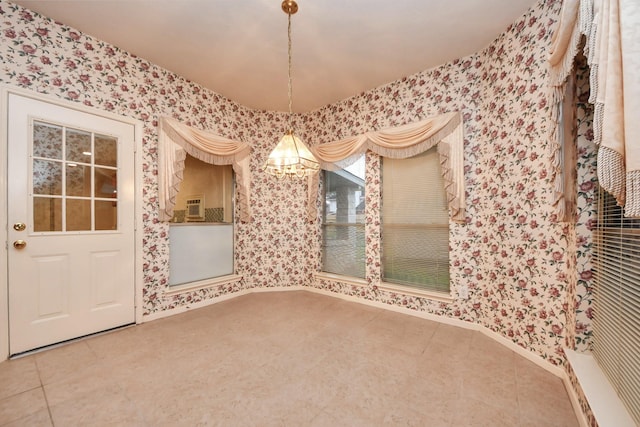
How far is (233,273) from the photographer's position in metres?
3.62

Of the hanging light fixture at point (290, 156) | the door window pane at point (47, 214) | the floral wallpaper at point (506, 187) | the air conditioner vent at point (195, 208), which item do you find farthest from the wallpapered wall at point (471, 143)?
the hanging light fixture at point (290, 156)

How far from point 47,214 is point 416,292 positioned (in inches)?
141

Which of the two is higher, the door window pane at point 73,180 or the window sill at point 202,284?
the door window pane at point 73,180

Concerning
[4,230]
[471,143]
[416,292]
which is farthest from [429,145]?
[4,230]

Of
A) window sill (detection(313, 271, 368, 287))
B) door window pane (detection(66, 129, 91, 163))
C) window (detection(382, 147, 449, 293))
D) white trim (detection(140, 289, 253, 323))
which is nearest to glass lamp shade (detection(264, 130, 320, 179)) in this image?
window (detection(382, 147, 449, 293))

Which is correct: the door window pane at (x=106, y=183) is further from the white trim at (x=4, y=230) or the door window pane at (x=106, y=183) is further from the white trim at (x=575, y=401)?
the white trim at (x=575, y=401)

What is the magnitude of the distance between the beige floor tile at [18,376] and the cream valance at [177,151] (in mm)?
1468

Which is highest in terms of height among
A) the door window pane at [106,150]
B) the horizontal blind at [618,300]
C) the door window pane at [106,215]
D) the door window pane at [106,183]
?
the door window pane at [106,150]

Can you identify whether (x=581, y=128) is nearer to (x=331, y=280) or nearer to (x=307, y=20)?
(x=307, y=20)

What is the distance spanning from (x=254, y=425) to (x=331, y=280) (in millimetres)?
2344

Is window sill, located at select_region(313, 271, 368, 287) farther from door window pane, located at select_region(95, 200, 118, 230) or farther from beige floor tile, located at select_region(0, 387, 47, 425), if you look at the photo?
beige floor tile, located at select_region(0, 387, 47, 425)

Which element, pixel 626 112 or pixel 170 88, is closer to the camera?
pixel 626 112

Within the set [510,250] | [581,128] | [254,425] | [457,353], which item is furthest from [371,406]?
[581,128]

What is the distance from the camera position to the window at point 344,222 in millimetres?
3480
